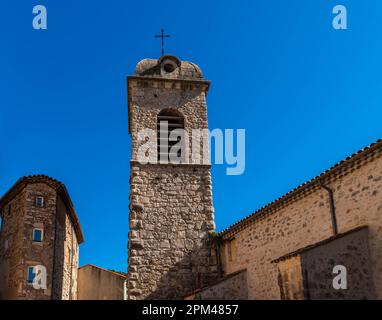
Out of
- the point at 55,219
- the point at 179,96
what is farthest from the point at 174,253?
the point at 179,96

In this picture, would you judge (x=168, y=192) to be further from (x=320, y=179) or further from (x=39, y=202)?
(x=320, y=179)

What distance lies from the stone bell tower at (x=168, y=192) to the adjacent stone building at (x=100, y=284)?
700 centimetres

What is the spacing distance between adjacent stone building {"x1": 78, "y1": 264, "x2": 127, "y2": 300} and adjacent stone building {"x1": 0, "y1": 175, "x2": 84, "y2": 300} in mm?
3569

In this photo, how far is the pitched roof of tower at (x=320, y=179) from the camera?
963 centimetres

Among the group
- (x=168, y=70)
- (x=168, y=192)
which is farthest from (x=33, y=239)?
(x=168, y=70)

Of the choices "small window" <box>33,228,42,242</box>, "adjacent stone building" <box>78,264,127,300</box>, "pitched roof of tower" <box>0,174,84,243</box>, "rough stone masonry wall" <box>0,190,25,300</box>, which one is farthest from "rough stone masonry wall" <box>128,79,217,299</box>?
"adjacent stone building" <box>78,264,127,300</box>

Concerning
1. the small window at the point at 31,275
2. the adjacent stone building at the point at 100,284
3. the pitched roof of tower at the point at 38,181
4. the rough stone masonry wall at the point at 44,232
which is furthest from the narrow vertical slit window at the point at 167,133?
the adjacent stone building at the point at 100,284

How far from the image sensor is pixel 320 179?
11.1 metres

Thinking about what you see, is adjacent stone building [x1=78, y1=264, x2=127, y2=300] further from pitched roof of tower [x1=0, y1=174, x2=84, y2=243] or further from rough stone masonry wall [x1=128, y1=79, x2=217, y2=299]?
rough stone masonry wall [x1=128, y1=79, x2=217, y2=299]

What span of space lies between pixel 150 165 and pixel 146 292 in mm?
4261

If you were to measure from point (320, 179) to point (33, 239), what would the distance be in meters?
9.85

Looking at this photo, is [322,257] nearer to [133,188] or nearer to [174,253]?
[174,253]

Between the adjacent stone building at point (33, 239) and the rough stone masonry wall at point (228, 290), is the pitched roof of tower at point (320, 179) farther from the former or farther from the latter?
the adjacent stone building at point (33, 239)

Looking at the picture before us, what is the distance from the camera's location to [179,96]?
709 inches
